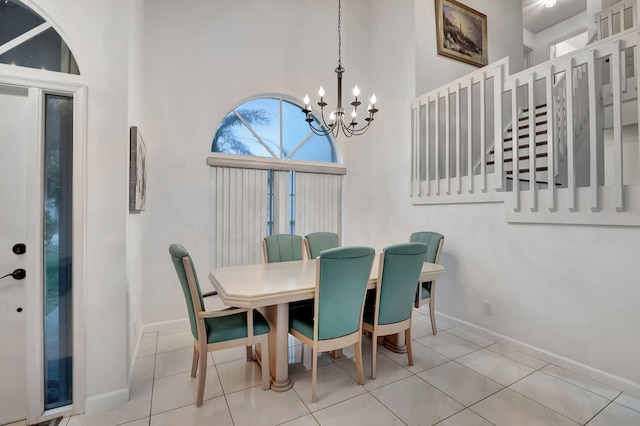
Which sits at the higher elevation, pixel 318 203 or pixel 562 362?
pixel 318 203

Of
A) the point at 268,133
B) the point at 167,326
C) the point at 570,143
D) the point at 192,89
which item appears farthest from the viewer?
the point at 268,133

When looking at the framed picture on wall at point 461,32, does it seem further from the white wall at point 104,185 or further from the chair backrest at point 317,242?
the white wall at point 104,185

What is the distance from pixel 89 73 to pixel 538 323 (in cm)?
407

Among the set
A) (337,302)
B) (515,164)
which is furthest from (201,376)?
(515,164)

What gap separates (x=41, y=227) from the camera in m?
1.84

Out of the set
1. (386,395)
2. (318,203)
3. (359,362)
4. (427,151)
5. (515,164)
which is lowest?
(386,395)

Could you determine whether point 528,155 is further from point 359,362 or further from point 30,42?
point 30,42

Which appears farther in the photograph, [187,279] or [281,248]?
[281,248]

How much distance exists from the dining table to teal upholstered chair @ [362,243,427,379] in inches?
5.2

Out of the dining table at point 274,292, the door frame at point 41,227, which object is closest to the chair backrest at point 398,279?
the dining table at point 274,292

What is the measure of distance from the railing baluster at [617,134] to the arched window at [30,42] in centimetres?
382

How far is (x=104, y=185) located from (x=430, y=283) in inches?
119

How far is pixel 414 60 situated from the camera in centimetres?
402

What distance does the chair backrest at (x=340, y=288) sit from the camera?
1.91 metres
